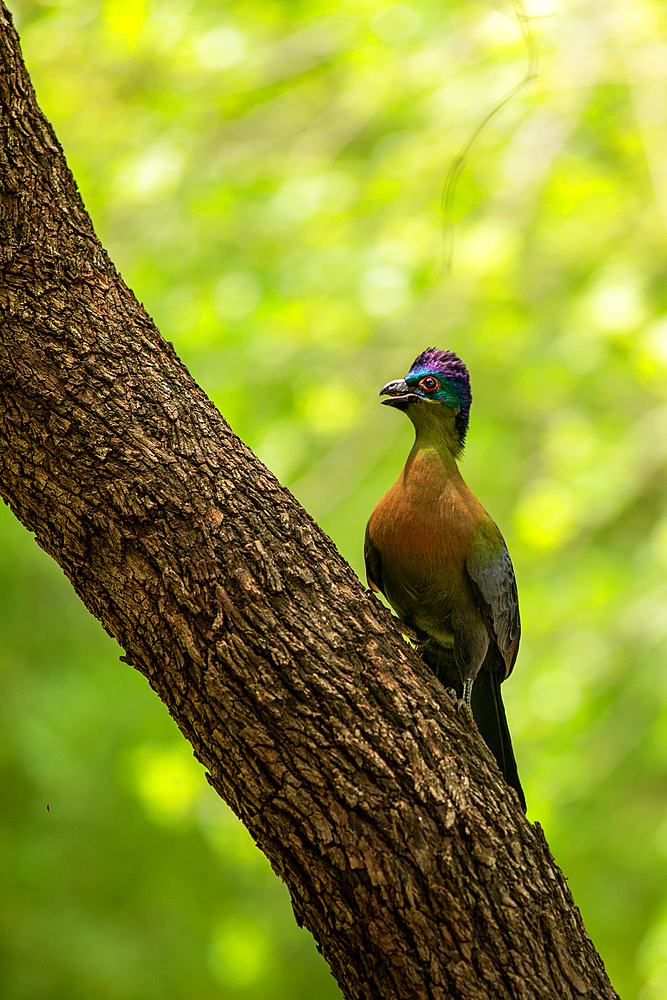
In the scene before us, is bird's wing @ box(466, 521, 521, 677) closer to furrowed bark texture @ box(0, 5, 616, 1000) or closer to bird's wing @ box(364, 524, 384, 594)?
bird's wing @ box(364, 524, 384, 594)

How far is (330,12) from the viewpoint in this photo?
4961 mm

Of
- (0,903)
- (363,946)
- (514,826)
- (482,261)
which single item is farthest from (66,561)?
(0,903)

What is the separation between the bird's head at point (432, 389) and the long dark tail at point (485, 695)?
81 cm

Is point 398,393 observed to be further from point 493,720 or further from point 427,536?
point 493,720

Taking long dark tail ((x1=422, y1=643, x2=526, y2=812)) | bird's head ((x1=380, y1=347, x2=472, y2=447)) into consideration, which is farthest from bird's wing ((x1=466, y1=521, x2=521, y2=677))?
bird's head ((x1=380, y1=347, x2=472, y2=447))

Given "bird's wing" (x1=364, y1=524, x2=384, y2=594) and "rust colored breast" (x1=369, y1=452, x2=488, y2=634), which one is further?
"bird's wing" (x1=364, y1=524, x2=384, y2=594)

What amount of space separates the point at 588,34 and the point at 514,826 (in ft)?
13.5

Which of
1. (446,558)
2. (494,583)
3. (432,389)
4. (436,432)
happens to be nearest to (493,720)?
(494,583)

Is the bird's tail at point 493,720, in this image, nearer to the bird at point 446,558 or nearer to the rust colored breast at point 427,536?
the bird at point 446,558

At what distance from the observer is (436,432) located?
2.91m

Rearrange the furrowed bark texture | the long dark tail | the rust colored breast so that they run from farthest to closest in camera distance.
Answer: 1. the long dark tail
2. the rust colored breast
3. the furrowed bark texture

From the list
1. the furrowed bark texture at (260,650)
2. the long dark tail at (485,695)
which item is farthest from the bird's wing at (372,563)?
the furrowed bark texture at (260,650)

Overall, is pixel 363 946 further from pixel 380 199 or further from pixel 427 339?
pixel 380 199

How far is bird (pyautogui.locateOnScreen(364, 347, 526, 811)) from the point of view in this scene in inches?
108
